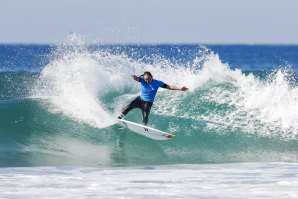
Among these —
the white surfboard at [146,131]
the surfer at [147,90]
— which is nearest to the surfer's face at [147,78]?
the surfer at [147,90]

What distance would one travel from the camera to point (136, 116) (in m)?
18.2

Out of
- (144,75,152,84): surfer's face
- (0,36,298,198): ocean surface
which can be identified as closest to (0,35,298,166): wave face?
(0,36,298,198): ocean surface

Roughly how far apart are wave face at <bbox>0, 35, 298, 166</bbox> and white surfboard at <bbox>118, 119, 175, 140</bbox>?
20 centimetres

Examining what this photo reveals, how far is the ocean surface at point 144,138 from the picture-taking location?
39.1 feet

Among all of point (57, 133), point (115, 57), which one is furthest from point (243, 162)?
point (115, 57)

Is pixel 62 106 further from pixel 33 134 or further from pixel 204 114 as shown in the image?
pixel 204 114

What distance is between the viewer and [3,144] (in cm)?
1603

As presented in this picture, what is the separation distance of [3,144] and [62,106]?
119 inches

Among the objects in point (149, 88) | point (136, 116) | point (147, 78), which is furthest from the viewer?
point (136, 116)

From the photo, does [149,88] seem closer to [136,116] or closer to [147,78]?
[147,78]

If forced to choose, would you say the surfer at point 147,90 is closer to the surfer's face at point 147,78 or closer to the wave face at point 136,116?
the surfer's face at point 147,78

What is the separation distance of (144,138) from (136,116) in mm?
1915

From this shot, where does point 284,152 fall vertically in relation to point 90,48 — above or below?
below

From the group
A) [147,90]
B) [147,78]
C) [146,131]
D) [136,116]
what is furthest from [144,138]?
[136,116]
